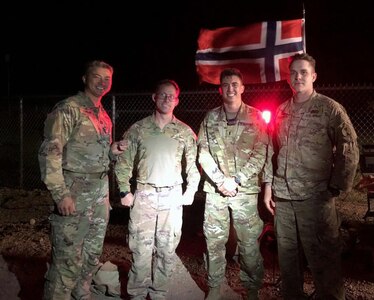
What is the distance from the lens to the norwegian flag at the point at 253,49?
533cm

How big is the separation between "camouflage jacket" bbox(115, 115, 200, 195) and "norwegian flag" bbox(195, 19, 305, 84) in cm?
182

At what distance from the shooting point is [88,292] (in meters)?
4.26

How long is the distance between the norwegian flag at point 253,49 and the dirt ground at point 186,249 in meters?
2.31

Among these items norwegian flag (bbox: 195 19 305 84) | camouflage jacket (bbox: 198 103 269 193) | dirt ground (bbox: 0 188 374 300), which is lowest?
dirt ground (bbox: 0 188 374 300)

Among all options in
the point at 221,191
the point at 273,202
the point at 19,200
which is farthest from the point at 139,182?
the point at 19,200

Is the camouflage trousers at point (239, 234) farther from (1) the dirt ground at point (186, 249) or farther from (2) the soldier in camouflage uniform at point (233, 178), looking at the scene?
(1) the dirt ground at point (186, 249)

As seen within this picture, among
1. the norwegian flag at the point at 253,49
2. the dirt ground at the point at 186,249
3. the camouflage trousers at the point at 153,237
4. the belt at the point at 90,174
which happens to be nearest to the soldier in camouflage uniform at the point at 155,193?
the camouflage trousers at the point at 153,237

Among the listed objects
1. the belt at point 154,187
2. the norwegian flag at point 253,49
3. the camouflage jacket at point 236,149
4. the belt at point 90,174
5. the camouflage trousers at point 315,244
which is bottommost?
the camouflage trousers at point 315,244

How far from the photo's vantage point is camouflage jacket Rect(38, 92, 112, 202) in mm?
3652

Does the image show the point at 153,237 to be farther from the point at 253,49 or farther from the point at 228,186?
the point at 253,49

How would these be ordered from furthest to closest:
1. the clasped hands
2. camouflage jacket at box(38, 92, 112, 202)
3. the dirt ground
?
the dirt ground, the clasped hands, camouflage jacket at box(38, 92, 112, 202)

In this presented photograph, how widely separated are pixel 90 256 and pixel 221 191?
1.51 meters

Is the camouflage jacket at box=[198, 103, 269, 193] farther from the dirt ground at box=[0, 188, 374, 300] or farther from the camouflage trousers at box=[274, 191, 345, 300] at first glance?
the dirt ground at box=[0, 188, 374, 300]

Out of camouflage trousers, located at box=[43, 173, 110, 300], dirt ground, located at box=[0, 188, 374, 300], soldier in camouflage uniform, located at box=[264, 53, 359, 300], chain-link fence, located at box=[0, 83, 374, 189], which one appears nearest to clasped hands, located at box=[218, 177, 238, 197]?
soldier in camouflage uniform, located at box=[264, 53, 359, 300]
